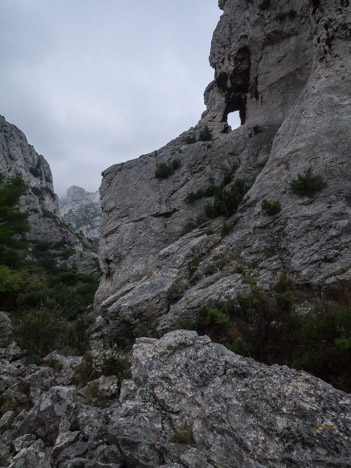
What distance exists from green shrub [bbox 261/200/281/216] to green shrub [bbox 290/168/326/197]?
1081 mm

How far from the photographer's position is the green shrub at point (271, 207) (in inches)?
410

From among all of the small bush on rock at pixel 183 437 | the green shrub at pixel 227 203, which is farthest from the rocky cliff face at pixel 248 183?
the small bush on rock at pixel 183 437

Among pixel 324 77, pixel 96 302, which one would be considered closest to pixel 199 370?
pixel 96 302

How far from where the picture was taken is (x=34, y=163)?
78938 millimetres

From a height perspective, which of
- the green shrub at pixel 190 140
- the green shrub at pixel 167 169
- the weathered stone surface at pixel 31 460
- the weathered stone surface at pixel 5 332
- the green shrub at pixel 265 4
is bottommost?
the weathered stone surface at pixel 31 460

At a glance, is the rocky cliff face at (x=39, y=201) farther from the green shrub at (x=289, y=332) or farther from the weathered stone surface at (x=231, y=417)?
the weathered stone surface at (x=231, y=417)

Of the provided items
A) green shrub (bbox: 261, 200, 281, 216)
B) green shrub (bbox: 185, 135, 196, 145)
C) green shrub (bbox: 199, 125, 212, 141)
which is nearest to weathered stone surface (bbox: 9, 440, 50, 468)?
green shrub (bbox: 261, 200, 281, 216)

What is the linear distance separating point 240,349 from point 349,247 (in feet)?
17.8

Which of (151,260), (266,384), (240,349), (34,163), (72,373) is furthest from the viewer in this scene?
(34,163)

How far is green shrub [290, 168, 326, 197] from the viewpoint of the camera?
10.2 m

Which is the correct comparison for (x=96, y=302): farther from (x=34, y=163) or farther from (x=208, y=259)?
(x=34, y=163)

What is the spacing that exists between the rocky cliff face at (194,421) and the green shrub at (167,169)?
17.0 meters

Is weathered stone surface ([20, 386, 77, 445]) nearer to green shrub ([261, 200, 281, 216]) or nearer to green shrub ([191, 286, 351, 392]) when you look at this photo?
green shrub ([191, 286, 351, 392])

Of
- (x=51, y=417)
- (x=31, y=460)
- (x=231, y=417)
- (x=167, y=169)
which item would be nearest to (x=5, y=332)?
(x=51, y=417)
